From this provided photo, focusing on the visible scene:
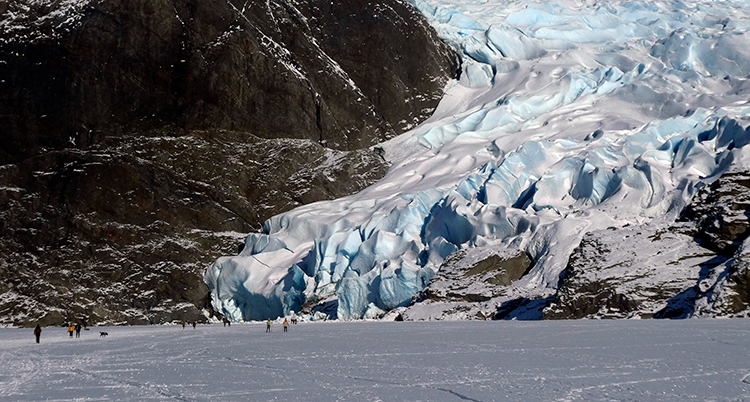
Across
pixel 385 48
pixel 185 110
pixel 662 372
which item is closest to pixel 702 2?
pixel 385 48

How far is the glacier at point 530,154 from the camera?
48.9 meters

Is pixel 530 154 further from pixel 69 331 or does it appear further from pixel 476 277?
pixel 69 331

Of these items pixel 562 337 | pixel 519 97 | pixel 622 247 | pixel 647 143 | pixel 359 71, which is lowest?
pixel 562 337

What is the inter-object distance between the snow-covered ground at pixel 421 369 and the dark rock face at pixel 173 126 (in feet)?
124

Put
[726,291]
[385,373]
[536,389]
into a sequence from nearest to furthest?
[536,389], [385,373], [726,291]

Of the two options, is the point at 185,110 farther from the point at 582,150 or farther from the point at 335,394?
the point at 335,394

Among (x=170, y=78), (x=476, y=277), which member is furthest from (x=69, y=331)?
(x=170, y=78)

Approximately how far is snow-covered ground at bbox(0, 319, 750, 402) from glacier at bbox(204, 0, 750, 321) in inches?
798

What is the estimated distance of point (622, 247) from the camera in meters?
38.4

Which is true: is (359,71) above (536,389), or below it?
above

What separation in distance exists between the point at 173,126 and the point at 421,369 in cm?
5900

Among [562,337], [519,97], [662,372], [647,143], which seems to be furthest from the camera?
[519,97]

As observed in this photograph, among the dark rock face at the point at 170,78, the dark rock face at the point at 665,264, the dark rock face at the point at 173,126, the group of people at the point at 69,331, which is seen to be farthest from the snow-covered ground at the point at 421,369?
the dark rock face at the point at 170,78

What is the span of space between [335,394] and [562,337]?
11.7 metres
